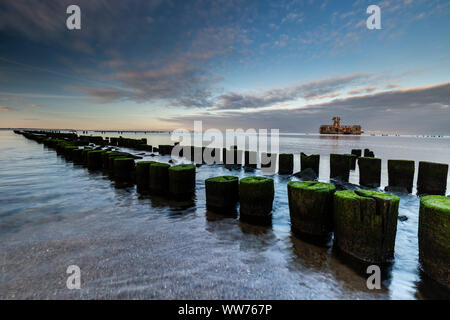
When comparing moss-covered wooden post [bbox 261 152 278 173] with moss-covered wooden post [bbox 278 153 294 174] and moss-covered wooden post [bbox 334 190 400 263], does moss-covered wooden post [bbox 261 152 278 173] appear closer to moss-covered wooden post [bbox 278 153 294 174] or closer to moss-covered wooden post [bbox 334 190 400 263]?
moss-covered wooden post [bbox 278 153 294 174]

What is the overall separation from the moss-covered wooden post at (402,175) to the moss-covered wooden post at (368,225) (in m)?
6.76

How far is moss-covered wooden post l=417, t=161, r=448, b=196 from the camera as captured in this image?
795cm

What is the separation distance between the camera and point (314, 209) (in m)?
4.50

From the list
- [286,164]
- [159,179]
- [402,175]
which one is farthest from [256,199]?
[286,164]

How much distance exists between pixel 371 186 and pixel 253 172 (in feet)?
21.3

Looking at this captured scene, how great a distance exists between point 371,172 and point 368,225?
7406 millimetres

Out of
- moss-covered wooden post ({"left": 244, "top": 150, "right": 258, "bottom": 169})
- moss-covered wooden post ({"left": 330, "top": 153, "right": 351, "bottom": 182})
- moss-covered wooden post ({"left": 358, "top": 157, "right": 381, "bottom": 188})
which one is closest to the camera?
moss-covered wooden post ({"left": 358, "top": 157, "right": 381, "bottom": 188})

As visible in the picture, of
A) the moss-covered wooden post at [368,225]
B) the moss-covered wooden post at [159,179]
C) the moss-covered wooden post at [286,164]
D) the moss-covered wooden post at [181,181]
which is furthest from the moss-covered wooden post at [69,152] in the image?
the moss-covered wooden post at [368,225]

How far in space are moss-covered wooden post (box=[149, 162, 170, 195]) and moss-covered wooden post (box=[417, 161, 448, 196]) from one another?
33.1ft

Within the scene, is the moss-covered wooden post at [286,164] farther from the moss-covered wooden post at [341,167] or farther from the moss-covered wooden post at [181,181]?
the moss-covered wooden post at [181,181]

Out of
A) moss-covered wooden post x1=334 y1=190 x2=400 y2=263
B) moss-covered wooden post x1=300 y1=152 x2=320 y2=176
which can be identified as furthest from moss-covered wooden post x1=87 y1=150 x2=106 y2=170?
moss-covered wooden post x1=334 y1=190 x2=400 y2=263

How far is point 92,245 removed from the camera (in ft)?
13.9

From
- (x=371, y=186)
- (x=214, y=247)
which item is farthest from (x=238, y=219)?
(x=371, y=186)
